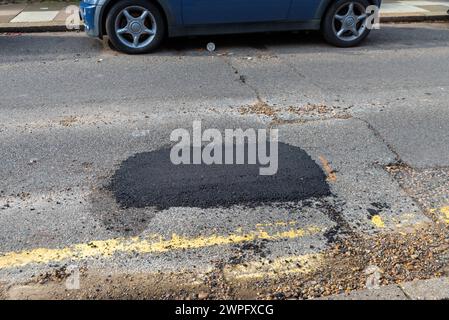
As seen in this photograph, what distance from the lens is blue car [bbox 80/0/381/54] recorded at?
773 cm

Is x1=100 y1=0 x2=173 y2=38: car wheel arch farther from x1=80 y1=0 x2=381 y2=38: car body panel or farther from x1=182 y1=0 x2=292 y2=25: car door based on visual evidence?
x1=182 y1=0 x2=292 y2=25: car door

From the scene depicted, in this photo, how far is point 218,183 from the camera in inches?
165

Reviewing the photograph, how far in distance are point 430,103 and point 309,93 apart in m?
1.38

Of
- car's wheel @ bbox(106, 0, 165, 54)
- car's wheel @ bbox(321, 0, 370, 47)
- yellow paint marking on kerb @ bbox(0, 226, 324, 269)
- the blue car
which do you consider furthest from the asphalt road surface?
car's wheel @ bbox(321, 0, 370, 47)

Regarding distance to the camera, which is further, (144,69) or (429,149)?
(144,69)

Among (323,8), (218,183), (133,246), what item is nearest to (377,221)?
(218,183)

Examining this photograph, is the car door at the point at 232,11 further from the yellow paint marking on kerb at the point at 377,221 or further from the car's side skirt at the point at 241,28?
the yellow paint marking on kerb at the point at 377,221

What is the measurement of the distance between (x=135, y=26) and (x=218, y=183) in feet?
14.5

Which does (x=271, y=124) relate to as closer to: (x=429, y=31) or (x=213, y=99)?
(x=213, y=99)

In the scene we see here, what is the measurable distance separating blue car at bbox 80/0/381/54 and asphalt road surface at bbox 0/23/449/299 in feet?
2.21

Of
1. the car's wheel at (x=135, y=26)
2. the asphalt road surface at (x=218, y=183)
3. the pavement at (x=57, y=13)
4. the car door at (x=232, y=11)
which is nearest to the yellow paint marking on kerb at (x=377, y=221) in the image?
the asphalt road surface at (x=218, y=183)

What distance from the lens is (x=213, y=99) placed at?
6066mm

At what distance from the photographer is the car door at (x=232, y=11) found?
7773 mm
